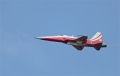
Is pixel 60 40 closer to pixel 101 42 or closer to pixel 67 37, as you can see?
pixel 67 37

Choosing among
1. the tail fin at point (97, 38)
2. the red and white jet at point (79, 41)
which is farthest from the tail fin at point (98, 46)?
the tail fin at point (97, 38)

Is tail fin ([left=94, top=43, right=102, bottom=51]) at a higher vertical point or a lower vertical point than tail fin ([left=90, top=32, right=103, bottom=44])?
lower

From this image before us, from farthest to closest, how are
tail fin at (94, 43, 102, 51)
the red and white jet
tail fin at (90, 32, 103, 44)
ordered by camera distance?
1. tail fin at (90, 32, 103, 44)
2. tail fin at (94, 43, 102, 51)
3. the red and white jet

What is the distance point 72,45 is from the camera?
62219 mm

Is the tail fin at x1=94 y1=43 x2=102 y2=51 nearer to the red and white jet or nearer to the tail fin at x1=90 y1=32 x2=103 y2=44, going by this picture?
the red and white jet

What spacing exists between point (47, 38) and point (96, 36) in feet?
25.4

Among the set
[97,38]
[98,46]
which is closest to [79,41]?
[98,46]

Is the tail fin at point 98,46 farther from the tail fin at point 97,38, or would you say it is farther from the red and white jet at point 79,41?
the tail fin at point 97,38

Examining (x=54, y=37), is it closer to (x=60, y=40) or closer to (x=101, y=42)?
(x=60, y=40)

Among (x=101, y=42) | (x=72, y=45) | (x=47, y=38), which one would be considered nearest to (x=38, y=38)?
(x=47, y=38)

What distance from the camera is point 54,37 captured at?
202ft

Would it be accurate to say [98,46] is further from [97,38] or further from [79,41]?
[79,41]

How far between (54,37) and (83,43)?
4347mm

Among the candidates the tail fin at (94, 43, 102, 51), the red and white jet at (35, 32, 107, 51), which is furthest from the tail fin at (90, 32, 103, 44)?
the tail fin at (94, 43, 102, 51)
